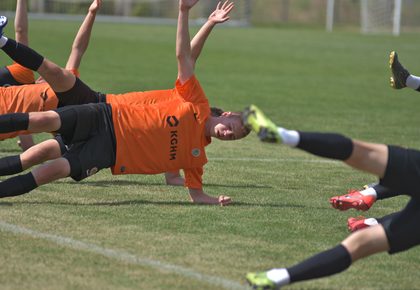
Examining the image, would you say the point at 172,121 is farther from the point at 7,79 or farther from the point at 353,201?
the point at 7,79

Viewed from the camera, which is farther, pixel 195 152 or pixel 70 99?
pixel 70 99

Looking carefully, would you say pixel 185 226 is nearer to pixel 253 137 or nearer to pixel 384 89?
pixel 253 137

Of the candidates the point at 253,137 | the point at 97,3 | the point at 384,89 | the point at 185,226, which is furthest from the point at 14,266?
the point at 384,89

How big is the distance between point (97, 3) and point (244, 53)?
20.6m

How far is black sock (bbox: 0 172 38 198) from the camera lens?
8.55 meters

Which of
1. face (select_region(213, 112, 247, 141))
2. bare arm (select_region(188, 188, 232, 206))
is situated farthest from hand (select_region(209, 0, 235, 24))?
bare arm (select_region(188, 188, 232, 206))

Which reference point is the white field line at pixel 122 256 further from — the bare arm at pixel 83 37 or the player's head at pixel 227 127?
the bare arm at pixel 83 37

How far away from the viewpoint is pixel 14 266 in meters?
6.63

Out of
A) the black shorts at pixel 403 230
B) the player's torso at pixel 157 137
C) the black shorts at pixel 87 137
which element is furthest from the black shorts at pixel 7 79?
the black shorts at pixel 403 230

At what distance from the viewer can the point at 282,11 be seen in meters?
59.7

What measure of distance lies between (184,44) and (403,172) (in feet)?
10.7

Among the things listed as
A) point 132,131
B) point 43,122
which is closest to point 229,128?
point 132,131

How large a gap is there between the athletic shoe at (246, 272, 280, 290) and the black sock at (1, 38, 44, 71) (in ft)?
12.7

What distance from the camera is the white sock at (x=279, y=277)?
602cm
